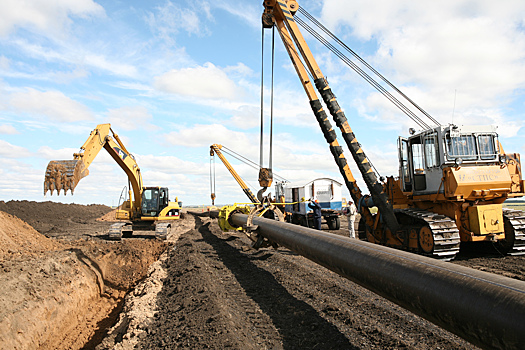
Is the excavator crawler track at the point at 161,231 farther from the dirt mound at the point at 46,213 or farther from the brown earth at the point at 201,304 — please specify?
the dirt mound at the point at 46,213

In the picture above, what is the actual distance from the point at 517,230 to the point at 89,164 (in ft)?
42.3

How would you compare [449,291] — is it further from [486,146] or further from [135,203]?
[135,203]

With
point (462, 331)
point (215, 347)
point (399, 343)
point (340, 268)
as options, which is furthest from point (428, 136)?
point (215, 347)

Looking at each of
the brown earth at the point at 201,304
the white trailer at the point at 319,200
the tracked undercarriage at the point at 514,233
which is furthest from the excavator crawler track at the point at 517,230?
the white trailer at the point at 319,200

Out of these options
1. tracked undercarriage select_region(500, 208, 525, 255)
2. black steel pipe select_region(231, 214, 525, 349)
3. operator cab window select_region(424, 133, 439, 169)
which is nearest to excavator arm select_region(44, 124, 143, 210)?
black steel pipe select_region(231, 214, 525, 349)

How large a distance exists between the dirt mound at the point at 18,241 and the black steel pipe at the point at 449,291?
31.8ft

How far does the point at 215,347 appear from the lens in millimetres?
4152

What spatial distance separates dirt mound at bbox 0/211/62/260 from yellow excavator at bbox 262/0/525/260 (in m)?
10.0

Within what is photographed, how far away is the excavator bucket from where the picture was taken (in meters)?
9.16

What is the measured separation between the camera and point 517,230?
28.3 feet

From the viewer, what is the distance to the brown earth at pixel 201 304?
445 centimetres

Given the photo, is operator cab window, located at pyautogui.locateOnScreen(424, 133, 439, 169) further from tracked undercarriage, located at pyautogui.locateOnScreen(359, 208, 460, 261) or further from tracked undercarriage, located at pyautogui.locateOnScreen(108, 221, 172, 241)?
tracked undercarriage, located at pyautogui.locateOnScreen(108, 221, 172, 241)

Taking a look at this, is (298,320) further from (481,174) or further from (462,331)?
(481,174)

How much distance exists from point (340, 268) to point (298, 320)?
0.99 meters
